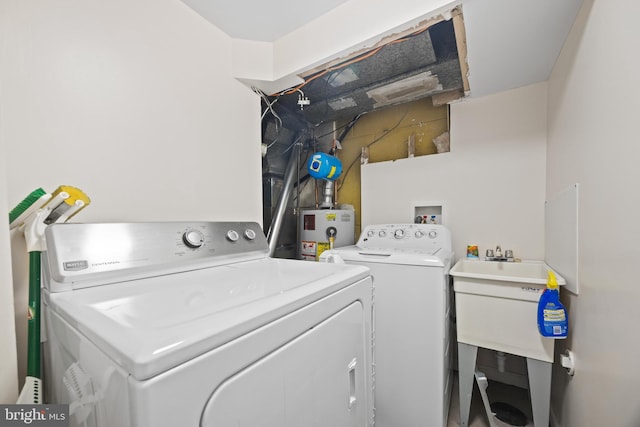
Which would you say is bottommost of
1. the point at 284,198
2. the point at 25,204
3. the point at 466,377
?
the point at 466,377

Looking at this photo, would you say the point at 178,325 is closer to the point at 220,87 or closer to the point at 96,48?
the point at 96,48

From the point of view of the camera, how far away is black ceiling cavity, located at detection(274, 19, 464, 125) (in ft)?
4.60

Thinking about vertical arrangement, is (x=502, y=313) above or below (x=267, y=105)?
below

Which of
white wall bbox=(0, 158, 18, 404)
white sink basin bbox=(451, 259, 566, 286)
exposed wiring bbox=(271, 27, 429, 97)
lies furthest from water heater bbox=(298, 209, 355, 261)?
white wall bbox=(0, 158, 18, 404)

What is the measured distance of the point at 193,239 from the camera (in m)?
0.98

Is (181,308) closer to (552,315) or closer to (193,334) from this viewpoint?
(193,334)

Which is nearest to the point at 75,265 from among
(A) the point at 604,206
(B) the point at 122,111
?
(B) the point at 122,111

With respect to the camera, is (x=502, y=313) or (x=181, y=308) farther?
(x=502, y=313)

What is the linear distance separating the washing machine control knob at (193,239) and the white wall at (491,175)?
66.7 inches

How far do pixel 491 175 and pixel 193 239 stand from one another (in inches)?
79.3

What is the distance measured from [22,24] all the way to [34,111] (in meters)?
0.27

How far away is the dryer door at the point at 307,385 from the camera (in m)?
0.47

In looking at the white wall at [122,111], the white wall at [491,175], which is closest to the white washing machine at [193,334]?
the white wall at [122,111]

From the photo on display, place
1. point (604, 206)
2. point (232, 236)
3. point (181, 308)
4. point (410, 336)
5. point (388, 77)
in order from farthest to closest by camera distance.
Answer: point (388, 77)
point (410, 336)
point (232, 236)
point (604, 206)
point (181, 308)
